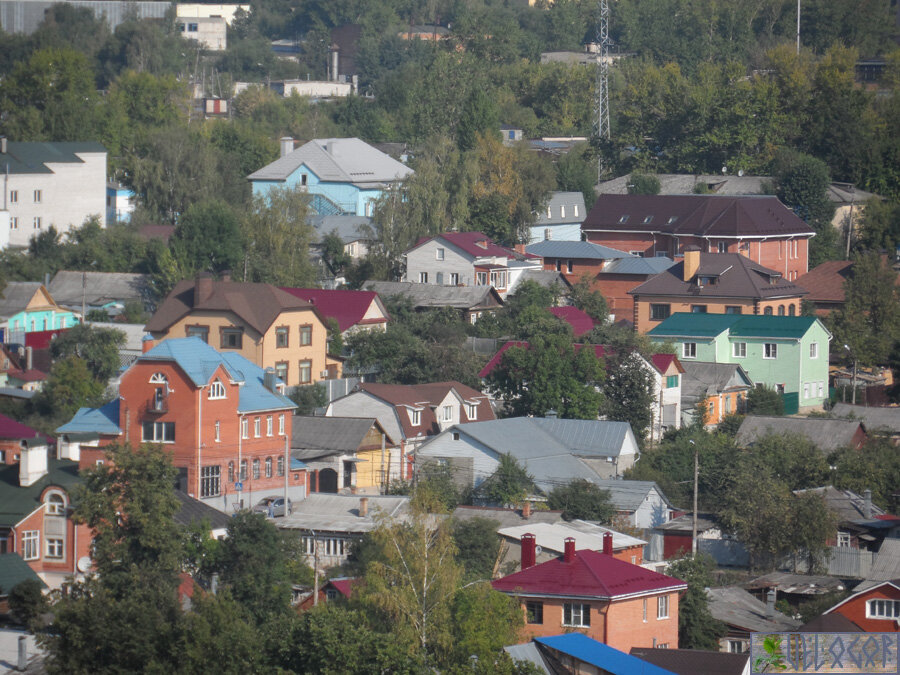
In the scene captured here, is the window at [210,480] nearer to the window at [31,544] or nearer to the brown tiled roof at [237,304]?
the window at [31,544]

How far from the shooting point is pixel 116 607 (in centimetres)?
2306

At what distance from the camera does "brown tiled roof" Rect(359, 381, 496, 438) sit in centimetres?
3931

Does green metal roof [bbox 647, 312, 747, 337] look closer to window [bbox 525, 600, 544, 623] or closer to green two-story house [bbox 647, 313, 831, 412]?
green two-story house [bbox 647, 313, 831, 412]

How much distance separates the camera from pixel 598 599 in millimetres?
26578

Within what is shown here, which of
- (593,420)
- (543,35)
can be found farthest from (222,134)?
(543,35)

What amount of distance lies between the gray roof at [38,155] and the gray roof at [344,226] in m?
8.81

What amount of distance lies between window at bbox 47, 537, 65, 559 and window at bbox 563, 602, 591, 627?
30.7 ft

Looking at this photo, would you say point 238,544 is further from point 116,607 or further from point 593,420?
point 593,420

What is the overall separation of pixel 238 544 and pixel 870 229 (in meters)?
37.0

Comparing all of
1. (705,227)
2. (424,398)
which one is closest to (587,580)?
(424,398)

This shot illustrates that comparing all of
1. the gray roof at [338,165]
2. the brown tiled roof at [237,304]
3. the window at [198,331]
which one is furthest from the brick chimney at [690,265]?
the gray roof at [338,165]

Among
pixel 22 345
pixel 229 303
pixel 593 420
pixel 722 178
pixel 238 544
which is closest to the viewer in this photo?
pixel 238 544

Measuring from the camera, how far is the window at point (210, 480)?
34.5m

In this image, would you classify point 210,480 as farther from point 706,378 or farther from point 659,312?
point 659,312
